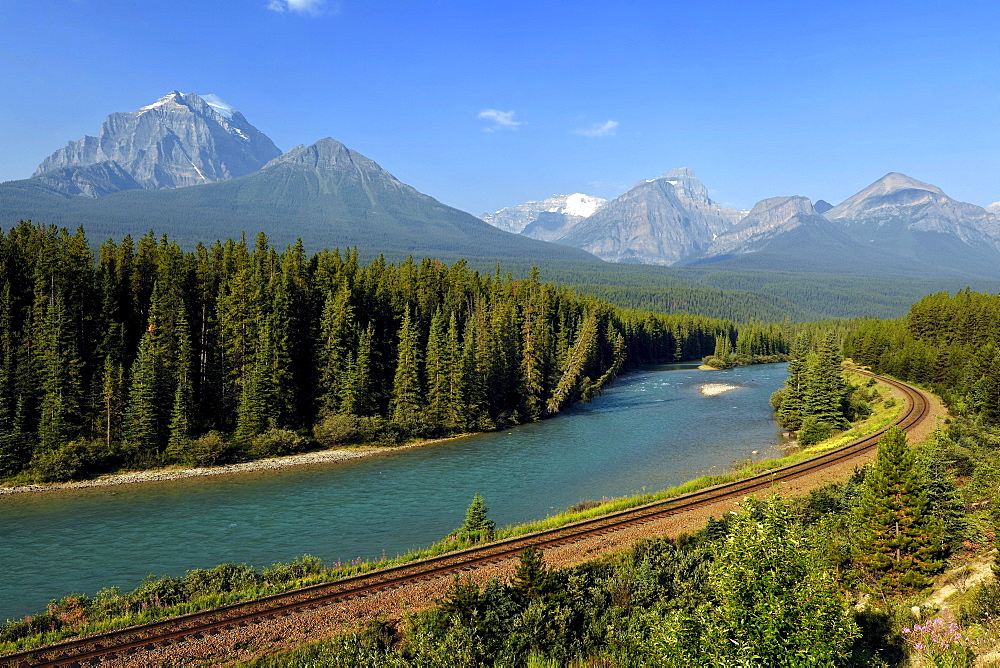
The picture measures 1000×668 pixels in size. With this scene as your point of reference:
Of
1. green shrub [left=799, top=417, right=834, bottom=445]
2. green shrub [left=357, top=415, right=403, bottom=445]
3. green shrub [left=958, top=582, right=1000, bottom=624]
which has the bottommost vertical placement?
green shrub [left=357, top=415, right=403, bottom=445]

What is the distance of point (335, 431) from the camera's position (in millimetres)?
59250

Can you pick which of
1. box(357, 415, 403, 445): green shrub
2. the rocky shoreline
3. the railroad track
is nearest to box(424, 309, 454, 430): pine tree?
box(357, 415, 403, 445): green shrub

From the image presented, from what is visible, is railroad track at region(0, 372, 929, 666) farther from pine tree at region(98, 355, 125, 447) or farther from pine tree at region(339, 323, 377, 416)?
pine tree at region(339, 323, 377, 416)

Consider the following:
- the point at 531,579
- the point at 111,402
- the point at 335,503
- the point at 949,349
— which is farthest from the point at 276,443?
the point at 949,349

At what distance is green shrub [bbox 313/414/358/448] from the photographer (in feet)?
194

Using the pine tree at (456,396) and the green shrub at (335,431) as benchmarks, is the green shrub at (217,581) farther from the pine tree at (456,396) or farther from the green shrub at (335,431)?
the pine tree at (456,396)

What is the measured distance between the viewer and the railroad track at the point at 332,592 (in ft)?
59.8

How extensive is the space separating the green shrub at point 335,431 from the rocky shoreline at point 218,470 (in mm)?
1333

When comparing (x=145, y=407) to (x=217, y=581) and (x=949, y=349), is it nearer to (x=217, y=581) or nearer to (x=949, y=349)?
(x=217, y=581)

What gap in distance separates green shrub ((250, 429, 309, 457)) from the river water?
4752mm

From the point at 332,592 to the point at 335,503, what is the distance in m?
19.7

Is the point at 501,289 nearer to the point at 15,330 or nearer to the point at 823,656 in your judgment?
the point at 15,330

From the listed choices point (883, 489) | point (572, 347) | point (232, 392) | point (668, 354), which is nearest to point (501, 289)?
point (572, 347)

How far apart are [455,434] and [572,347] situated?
34.3 m
